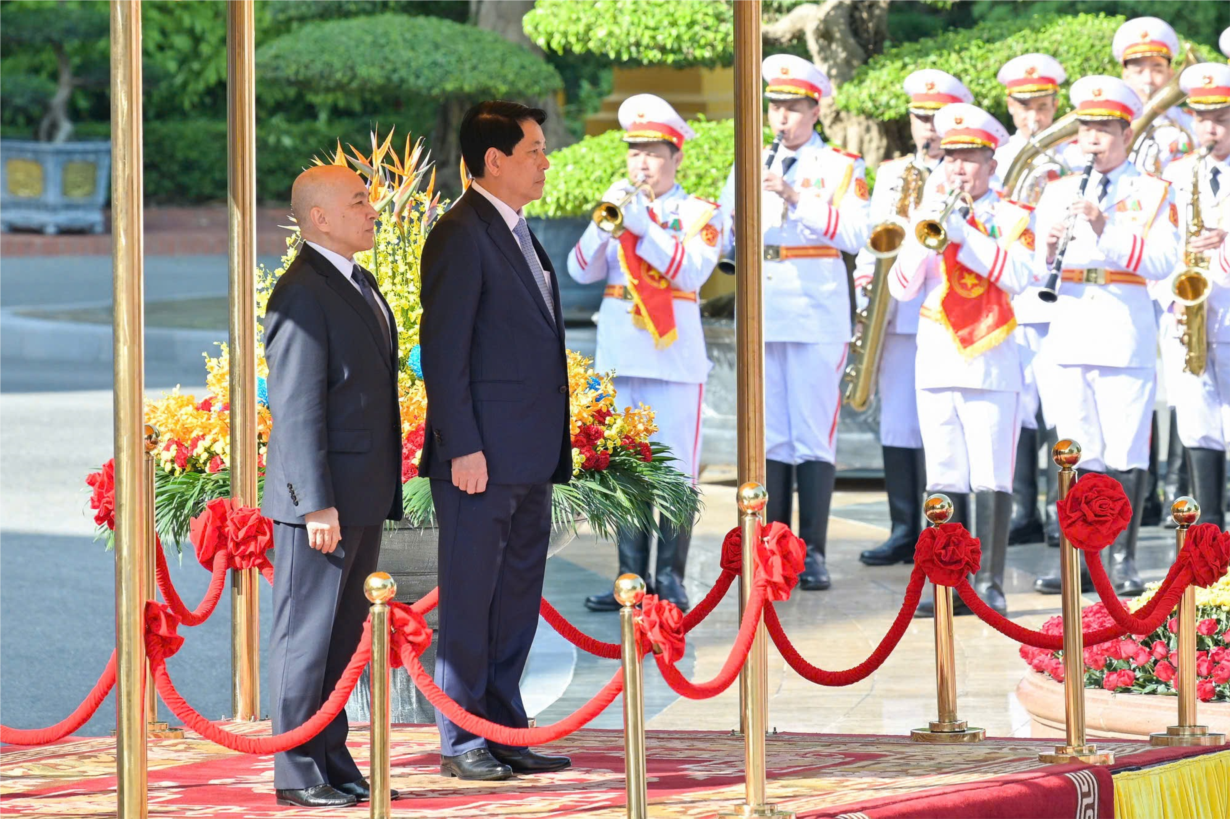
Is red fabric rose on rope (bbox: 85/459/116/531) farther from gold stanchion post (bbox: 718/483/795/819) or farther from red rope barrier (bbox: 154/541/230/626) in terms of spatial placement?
gold stanchion post (bbox: 718/483/795/819)

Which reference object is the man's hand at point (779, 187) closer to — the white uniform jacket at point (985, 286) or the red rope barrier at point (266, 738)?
the white uniform jacket at point (985, 286)

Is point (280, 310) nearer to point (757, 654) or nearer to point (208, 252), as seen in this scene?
point (757, 654)

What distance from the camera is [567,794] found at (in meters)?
4.65

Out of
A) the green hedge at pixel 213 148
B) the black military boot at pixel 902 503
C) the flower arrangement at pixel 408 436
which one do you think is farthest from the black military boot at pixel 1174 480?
the green hedge at pixel 213 148

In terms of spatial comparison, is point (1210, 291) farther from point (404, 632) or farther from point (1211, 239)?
point (404, 632)

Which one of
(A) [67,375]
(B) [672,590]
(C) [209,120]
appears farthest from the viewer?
(C) [209,120]

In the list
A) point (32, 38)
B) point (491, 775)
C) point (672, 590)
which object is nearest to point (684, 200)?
point (672, 590)

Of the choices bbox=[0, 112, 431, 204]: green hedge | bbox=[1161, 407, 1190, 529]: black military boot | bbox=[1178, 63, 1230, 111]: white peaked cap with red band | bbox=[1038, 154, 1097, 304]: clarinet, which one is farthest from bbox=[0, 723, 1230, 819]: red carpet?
bbox=[0, 112, 431, 204]: green hedge

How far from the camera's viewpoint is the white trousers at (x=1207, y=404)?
8523 millimetres

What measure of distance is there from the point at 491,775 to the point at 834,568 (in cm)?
446

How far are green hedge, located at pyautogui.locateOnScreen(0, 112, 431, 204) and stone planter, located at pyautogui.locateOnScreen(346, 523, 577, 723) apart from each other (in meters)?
20.9

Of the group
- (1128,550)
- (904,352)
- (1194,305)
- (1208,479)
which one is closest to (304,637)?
(1128,550)

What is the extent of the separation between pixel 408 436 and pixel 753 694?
1836 millimetres

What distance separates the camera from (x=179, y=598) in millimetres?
5277
